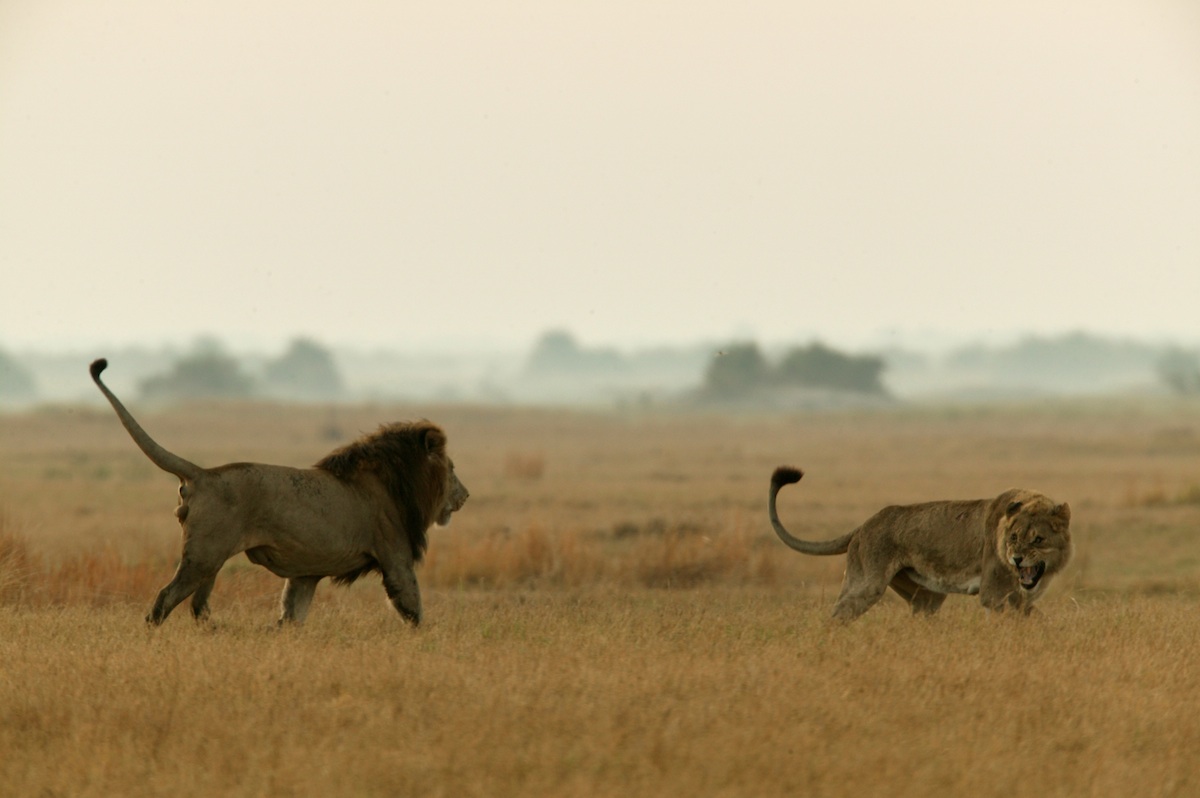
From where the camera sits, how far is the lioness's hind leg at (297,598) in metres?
10.6

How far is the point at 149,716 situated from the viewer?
7.53m

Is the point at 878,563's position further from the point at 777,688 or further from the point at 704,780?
the point at 704,780

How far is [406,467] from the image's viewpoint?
1078 cm

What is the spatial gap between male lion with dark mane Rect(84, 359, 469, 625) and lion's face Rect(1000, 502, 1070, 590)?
143 inches

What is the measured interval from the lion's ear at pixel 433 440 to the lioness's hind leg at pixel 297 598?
3.63 ft

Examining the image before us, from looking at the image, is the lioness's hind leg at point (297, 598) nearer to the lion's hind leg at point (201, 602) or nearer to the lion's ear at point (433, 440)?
the lion's hind leg at point (201, 602)

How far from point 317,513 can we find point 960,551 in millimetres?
4061

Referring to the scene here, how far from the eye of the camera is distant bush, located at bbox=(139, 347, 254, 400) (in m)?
117

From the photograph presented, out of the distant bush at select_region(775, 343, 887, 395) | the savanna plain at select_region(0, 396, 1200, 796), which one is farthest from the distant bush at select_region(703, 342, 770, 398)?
the savanna plain at select_region(0, 396, 1200, 796)

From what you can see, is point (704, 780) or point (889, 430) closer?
point (704, 780)

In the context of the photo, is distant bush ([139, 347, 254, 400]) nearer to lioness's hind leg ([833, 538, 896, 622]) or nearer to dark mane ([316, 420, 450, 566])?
dark mane ([316, 420, 450, 566])

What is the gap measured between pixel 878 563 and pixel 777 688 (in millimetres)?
2929

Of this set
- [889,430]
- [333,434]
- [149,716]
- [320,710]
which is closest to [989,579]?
[320,710]

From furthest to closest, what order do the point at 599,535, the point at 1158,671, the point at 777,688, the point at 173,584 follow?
the point at 599,535
the point at 173,584
the point at 1158,671
the point at 777,688
